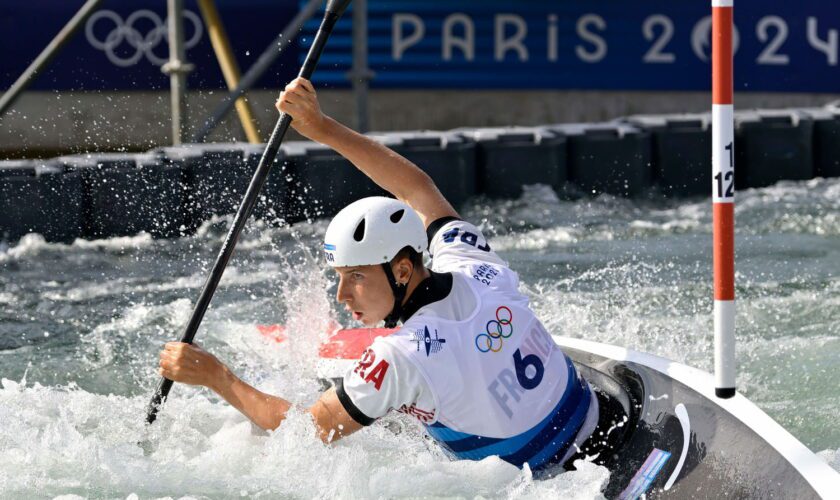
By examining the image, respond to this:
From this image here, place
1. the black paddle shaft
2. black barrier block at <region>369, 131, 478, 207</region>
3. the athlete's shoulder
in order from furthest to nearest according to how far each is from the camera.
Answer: black barrier block at <region>369, 131, 478, 207</region>
the black paddle shaft
the athlete's shoulder

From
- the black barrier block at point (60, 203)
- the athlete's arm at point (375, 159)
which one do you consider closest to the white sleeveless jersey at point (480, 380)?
the athlete's arm at point (375, 159)

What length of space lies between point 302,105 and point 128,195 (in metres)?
4.00

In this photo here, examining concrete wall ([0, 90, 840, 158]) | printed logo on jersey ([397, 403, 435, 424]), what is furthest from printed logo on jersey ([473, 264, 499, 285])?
concrete wall ([0, 90, 840, 158])

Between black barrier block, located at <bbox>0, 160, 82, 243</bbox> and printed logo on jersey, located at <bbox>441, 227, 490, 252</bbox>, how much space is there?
4.29m

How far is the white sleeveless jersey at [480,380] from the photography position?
310cm

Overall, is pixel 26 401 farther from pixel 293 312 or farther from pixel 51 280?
pixel 51 280

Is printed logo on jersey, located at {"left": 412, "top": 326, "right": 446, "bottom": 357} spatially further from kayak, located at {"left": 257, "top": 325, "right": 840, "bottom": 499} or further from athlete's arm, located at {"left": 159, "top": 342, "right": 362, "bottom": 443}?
kayak, located at {"left": 257, "top": 325, "right": 840, "bottom": 499}

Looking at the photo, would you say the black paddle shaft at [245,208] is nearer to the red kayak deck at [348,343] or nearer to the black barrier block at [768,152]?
the red kayak deck at [348,343]

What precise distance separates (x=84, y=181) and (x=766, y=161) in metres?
4.93

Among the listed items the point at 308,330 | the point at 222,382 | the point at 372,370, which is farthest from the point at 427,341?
the point at 308,330

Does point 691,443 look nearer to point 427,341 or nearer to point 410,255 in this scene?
point 427,341

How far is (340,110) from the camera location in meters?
10.7

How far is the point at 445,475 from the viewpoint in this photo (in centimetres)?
342

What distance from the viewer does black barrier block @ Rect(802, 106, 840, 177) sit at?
9250mm
